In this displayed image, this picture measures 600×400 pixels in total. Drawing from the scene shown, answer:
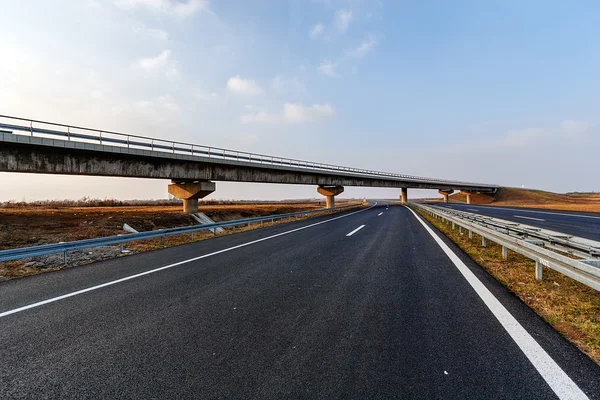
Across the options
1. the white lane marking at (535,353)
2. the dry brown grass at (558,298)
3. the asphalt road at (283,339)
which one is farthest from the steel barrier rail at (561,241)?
the white lane marking at (535,353)

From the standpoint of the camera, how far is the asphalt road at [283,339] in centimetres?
235

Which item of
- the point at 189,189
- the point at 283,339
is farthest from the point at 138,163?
the point at 283,339

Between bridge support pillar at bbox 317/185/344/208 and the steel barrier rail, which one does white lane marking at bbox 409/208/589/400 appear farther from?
bridge support pillar at bbox 317/185/344/208

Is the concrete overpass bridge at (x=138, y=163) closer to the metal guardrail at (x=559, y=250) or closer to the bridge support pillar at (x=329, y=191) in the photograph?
the bridge support pillar at (x=329, y=191)

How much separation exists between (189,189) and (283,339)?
A: 23.2m

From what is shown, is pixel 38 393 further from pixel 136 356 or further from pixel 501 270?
pixel 501 270

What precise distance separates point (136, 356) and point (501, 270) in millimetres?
6987

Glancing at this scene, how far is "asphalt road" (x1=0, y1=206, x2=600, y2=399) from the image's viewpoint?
2354 mm

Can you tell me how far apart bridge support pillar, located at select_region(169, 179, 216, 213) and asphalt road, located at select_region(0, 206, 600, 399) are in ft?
61.1

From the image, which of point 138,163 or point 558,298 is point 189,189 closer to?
point 138,163

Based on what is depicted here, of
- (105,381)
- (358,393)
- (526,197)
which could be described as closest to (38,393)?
(105,381)

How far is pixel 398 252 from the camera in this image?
8172 millimetres

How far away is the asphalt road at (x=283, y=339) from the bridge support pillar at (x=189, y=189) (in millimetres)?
18635

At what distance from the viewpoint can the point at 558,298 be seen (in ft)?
14.2
